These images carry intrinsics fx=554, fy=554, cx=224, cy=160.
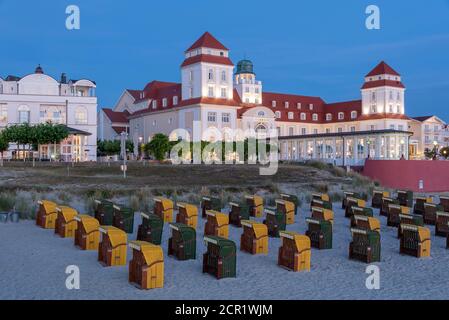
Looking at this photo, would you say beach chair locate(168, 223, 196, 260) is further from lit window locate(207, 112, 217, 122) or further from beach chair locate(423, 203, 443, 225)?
lit window locate(207, 112, 217, 122)

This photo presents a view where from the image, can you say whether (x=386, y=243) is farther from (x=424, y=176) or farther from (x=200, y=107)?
(x=200, y=107)

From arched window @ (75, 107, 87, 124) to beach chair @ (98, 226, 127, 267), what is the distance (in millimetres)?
52242

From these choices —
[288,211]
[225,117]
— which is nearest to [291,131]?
[225,117]

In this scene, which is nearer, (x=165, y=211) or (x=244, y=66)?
(x=165, y=211)

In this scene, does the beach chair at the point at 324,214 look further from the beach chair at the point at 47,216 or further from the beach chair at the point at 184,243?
the beach chair at the point at 47,216

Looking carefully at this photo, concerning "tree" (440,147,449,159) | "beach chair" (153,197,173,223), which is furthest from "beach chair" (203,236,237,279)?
"tree" (440,147,449,159)

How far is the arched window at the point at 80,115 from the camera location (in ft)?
212

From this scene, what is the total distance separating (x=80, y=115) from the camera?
64688mm

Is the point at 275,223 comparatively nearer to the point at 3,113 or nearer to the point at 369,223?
the point at 369,223

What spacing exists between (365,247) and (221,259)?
4511 mm

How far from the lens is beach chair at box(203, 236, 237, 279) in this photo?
13.1 metres

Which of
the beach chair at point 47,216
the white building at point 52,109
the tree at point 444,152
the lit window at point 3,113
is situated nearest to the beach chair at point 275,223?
the beach chair at point 47,216

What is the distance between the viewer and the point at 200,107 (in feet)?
231

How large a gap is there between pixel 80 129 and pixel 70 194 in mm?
35331
